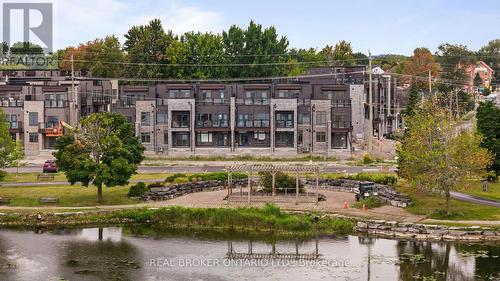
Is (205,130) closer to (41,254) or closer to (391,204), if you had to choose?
(391,204)

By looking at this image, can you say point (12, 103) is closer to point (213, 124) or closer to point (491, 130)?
point (213, 124)

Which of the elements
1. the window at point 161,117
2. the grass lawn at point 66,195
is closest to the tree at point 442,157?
the grass lawn at point 66,195

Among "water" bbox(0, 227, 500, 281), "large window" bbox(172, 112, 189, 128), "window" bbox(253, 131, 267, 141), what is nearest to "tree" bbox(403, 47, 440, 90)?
"window" bbox(253, 131, 267, 141)

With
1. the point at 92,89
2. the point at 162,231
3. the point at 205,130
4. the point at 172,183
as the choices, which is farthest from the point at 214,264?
the point at 92,89

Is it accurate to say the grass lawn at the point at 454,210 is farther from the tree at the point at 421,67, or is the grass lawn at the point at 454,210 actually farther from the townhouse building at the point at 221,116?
the tree at the point at 421,67

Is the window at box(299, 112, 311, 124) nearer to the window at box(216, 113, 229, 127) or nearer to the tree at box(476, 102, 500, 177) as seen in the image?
the window at box(216, 113, 229, 127)

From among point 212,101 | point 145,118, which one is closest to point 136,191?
point 212,101

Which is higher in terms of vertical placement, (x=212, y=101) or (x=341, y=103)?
(x=212, y=101)
